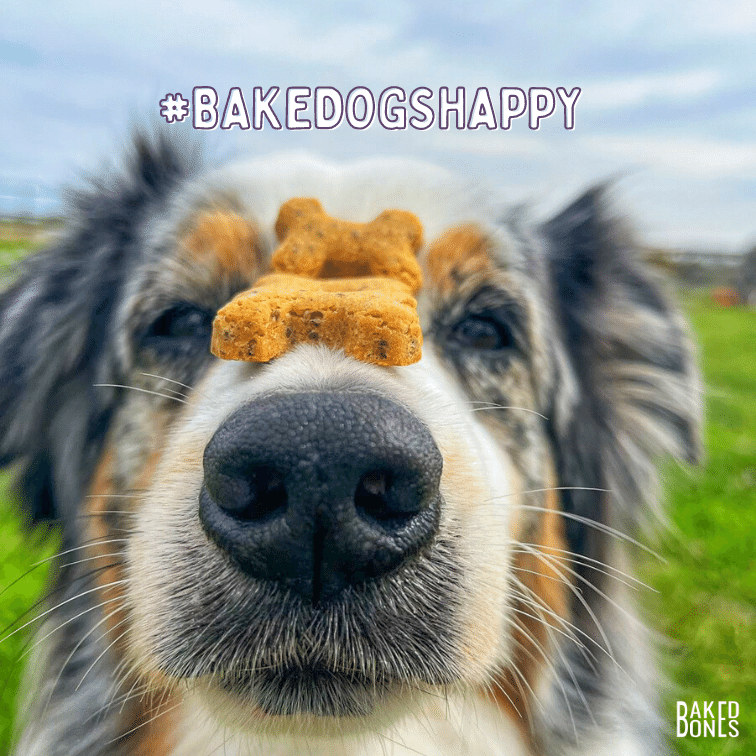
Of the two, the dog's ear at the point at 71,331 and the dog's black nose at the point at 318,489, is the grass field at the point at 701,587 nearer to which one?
the dog's ear at the point at 71,331

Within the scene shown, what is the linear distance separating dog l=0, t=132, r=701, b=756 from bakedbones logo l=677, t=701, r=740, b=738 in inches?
14.3

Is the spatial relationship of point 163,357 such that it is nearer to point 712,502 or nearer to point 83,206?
point 83,206

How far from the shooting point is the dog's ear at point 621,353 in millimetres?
2838

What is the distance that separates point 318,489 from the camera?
1.44 metres

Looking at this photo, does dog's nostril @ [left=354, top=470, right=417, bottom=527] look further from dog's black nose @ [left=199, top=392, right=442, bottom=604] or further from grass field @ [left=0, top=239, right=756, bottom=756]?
grass field @ [left=0, top=239, right=756, bottom=756]

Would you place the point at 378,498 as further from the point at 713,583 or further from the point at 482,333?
the point at 713,583

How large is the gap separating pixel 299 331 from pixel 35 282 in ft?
5.03

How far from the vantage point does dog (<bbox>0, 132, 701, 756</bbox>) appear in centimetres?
154

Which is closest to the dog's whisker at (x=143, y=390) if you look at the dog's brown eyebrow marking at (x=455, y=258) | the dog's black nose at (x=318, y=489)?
the dog's black nose at (x=318, y=489)

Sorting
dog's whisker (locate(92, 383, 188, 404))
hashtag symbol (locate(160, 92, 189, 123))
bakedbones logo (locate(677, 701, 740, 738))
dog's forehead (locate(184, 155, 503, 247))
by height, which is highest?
hashtag symbol (locate(160, 92, 189, 123))

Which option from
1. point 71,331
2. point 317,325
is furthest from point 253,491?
point 71,331

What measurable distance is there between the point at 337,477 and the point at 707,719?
2.57 meters

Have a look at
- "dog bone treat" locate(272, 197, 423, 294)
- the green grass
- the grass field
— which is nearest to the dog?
"dog bone treat" locate(272, 197, 423, 294)

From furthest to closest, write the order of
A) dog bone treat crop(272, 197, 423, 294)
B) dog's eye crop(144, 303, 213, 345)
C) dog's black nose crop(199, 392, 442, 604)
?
1. dog's eye crop(144, 303, 213, 345)
2. dog bone treat crop(272, 197, 423, 294)
3. dog's black nose crop(199, 392, 442, 604)
